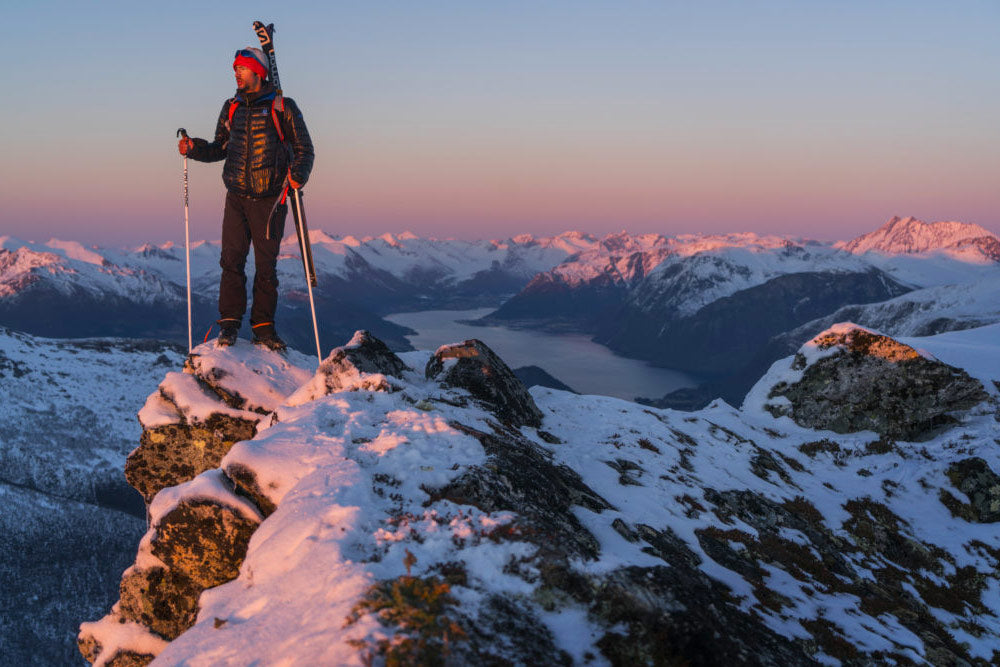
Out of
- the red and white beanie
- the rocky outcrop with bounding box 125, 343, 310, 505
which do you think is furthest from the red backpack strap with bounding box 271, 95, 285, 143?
the rocky outcrop with bounding box 125, 343, 310, 505

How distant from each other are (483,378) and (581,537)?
31.8ft

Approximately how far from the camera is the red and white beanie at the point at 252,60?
1542 centimetres

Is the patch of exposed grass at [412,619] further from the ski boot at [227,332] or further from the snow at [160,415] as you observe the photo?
the ski boot at [227,332]

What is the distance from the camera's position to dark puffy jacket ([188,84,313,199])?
624 inches

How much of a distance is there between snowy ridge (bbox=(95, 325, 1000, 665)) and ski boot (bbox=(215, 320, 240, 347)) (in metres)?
0.49

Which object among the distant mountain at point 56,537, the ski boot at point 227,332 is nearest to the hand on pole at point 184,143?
the ski boot at point 227,332

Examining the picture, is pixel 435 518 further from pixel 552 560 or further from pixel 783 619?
pixel 783 619

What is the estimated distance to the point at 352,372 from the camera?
15977 millimetres

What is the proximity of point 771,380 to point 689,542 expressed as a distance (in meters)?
26.5

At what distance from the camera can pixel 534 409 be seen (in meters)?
21.0

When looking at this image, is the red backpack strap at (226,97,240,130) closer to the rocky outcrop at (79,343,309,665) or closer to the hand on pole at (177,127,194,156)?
the hand on pole at (177,127,194,156)

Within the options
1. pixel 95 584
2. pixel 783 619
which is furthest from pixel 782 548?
pixel 95 584

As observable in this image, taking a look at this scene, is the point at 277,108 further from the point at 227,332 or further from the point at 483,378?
the point at 483,378

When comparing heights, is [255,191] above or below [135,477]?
above
